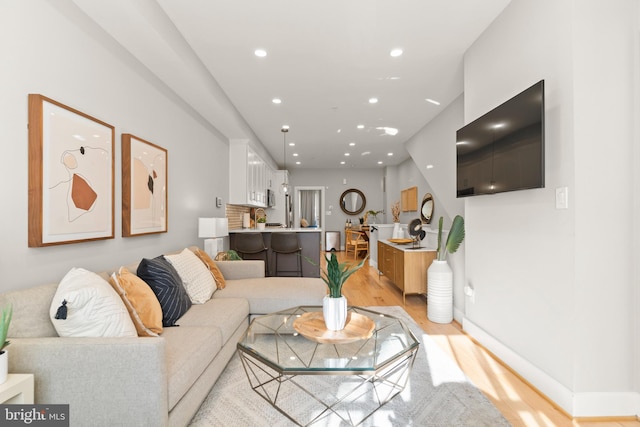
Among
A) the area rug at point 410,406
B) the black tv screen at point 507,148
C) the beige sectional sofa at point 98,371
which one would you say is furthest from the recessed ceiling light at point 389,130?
the beige sectional sofa at point 98,371

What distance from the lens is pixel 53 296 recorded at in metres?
1.61

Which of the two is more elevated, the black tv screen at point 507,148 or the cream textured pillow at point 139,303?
the black tv screen at point 507,148

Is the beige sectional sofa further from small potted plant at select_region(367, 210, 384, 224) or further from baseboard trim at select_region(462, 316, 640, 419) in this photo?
small potted plant at select_region(367, 210, 384, 224)

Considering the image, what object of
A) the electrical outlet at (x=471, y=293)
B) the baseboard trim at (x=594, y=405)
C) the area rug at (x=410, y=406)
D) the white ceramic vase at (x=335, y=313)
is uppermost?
the white ceramic vase at (x=335, y=313)

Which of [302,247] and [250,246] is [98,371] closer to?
[250,246]

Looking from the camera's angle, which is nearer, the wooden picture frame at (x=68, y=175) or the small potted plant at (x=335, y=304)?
the wooden picture frame at (x=68, y=175)

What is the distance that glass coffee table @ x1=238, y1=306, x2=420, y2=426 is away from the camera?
1.50m

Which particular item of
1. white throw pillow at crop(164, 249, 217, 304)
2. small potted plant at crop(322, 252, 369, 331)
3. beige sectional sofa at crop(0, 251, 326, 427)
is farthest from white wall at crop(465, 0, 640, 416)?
white throw pillow at crop(164, 249, 217, 304)

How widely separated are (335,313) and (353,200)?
28.7 feet

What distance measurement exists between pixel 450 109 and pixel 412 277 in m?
2.33

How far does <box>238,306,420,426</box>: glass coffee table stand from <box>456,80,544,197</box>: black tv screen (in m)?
1.28

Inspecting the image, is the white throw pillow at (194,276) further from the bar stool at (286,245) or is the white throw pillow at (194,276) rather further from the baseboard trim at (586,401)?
the baseboard trim at (586,401)

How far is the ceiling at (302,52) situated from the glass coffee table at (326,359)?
220 cm

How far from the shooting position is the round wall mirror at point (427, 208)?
6.39 meters
